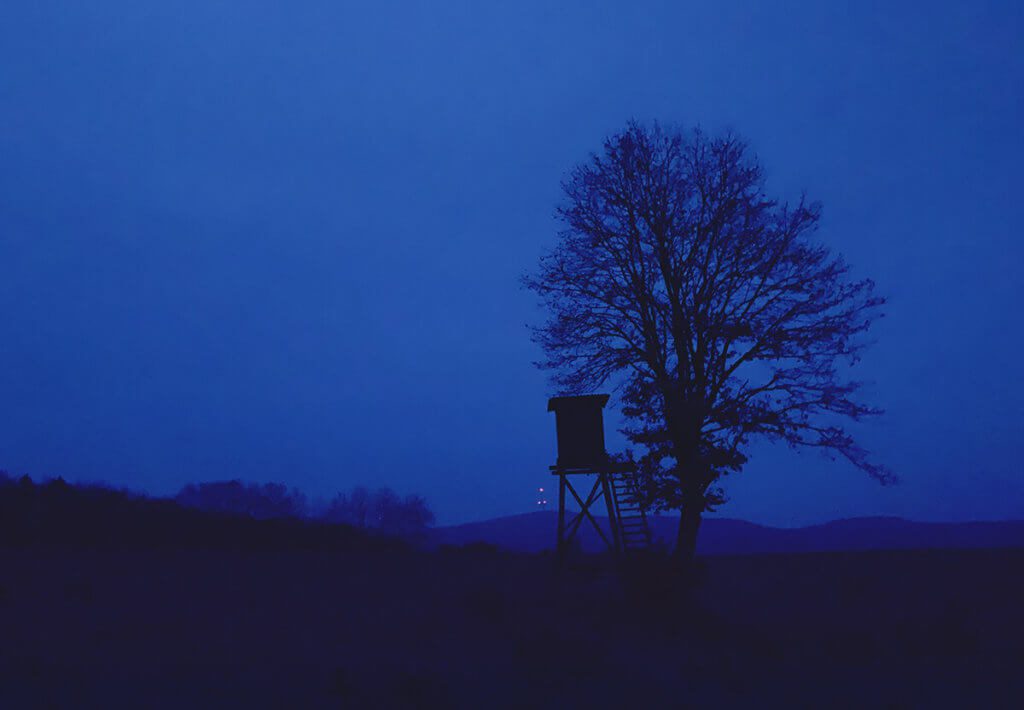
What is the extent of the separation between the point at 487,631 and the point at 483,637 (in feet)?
1.75

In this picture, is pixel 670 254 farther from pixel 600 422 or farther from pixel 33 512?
pixel 33 512

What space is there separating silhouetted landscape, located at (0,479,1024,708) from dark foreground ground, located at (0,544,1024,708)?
0.16 feet

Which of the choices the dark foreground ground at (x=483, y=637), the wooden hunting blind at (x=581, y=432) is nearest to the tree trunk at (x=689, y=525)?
the dark foreground ground at (x=483, y=637)

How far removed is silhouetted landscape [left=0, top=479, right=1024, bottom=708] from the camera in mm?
9664

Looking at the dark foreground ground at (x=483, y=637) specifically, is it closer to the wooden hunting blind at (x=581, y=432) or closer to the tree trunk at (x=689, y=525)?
the tree trunk at (x=689, y=525)

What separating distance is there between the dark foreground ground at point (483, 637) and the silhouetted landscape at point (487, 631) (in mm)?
50

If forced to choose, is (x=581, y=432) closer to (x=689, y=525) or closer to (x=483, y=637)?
(x=689, y=525)

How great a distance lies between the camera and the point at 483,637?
13.3 m

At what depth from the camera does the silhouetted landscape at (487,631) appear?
966 cm

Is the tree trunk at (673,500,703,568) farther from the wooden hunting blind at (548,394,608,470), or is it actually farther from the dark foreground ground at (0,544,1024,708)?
the wooden hunting blind at (548,394,608,470)

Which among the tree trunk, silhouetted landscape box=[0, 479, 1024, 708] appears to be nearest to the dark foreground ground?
silhouetted landscape box=[0, 479, 1024, 708]

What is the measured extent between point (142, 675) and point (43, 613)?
181 inches

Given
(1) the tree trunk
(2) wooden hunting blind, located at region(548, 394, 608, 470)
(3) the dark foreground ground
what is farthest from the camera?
(2) wooden hunting blind, located at region(548, 394, 608, 470)

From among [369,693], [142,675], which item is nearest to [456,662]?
[369,693]
